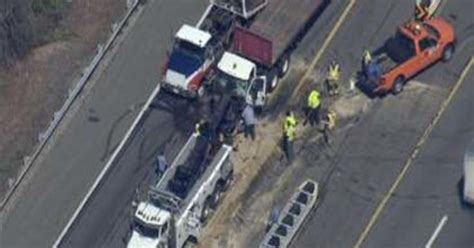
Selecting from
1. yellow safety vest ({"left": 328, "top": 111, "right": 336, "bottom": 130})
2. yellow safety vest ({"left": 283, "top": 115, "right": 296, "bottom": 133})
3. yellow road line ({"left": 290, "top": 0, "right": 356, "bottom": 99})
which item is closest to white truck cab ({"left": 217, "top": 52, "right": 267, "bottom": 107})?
yellow road line ({"left": 290, "top": 0, "right": 356, "bottom": 99})

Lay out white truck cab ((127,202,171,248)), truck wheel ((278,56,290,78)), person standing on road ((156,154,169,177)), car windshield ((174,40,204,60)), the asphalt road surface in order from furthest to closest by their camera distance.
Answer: truck wheel ((278,56,290,78)) < car windshield ((174,40,204,60)) < person standing on road ((156,154,169,177)) < the asphalt road surface < white truck cab ((127,202,171,248))

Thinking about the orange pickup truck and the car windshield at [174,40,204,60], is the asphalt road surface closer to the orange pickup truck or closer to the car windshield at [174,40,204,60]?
the orange pickup truck

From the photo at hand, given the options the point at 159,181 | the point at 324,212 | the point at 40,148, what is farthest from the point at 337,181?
the point at 40,148

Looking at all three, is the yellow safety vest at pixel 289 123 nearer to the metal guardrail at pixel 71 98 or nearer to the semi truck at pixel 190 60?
the semi truck at pixel 190 60

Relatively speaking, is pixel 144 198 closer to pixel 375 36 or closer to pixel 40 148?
pixel 40 148

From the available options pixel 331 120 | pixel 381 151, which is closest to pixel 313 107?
pixel 331 120
